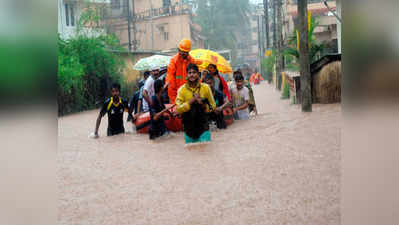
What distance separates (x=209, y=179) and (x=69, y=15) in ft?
69.2

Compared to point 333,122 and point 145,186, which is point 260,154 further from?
point 333,122

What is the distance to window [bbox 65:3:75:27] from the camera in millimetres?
23656

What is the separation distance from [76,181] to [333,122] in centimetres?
510

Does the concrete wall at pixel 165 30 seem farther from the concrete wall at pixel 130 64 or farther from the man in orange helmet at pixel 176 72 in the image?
the man in orange helmet at pixel 176 72

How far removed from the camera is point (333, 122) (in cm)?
844

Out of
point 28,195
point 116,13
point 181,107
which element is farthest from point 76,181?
point 116,13

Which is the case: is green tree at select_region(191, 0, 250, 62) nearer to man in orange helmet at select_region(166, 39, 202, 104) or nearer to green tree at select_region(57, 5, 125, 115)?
green tree at select_region(57, 5, 125, 115)

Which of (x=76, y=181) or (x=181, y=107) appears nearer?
(x=76, y=181)

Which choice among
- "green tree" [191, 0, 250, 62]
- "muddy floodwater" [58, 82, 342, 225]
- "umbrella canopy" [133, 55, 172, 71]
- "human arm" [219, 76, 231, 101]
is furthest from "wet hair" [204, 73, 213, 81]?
"green tree" [191, 0, 250, 62]

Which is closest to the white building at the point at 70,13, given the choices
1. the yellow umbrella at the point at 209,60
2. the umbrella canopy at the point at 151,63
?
the umbrella canopy at the point at 151,63

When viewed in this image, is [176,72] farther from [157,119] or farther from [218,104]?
[157,119]

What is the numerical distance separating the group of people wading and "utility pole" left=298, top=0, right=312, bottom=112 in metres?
1.23

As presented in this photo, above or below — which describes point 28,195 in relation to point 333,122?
above

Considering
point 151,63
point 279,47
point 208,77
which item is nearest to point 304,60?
point 208,77
